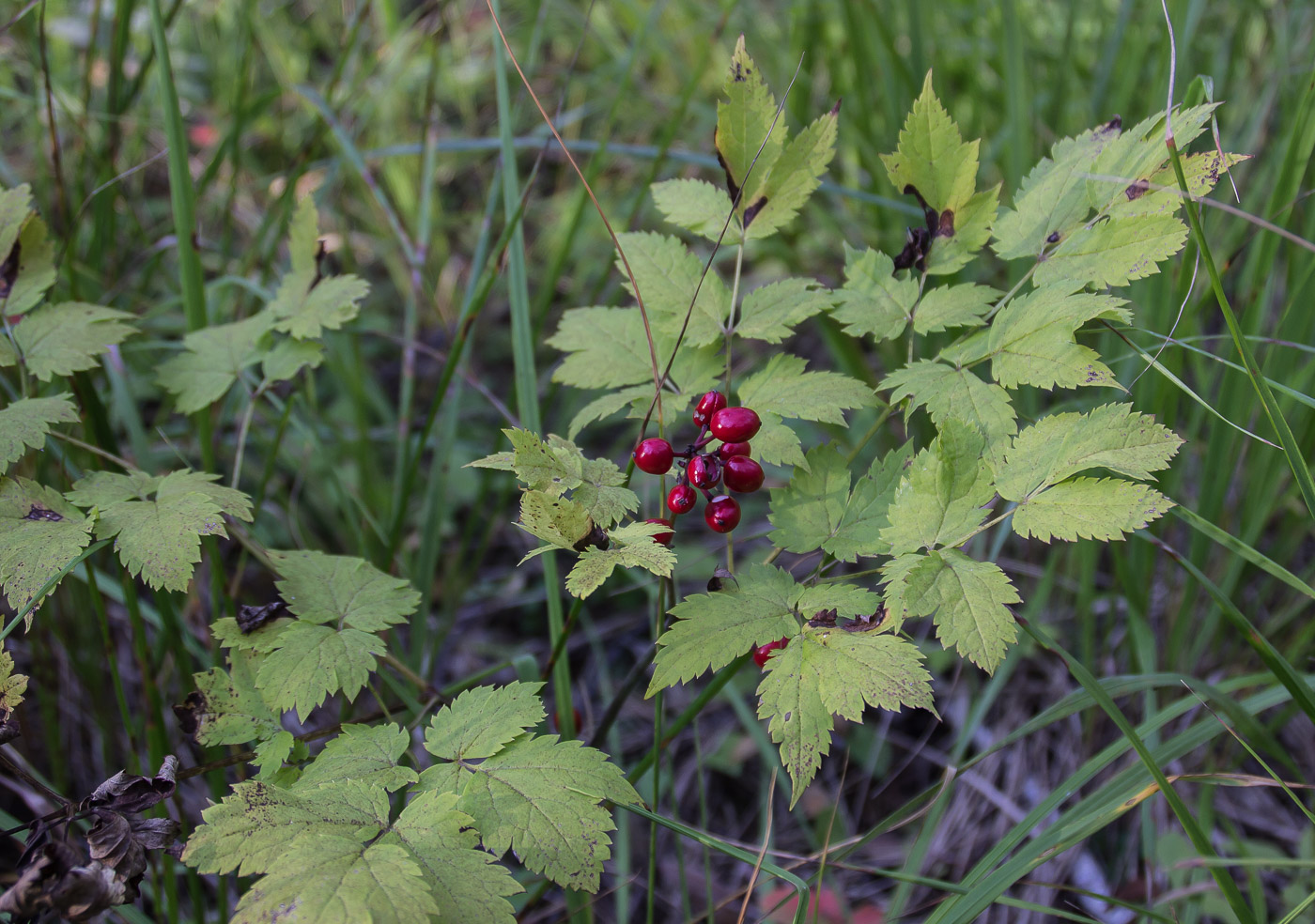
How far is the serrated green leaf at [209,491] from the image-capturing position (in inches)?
47.2

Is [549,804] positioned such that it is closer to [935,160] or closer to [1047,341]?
[1047,341]

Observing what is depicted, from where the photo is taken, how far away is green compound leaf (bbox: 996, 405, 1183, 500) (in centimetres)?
101

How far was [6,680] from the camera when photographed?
106cm

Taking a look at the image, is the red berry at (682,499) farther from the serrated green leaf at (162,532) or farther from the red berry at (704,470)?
the serrated green leaf at (162,532)

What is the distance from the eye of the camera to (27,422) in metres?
1.19

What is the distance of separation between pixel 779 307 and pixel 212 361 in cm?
104

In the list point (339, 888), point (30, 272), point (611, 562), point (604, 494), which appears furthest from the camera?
point (30, 272)

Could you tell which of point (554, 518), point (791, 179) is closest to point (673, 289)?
point (791, 179)

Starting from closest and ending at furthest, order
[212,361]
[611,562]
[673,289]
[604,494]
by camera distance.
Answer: [611,562] → [604,494] → [673,289] → [212,361]

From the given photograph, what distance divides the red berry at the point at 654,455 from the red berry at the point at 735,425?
2.9 inches

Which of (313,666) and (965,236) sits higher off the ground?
(965,236)

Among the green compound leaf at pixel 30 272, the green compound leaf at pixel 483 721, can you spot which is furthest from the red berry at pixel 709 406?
the green compound leaf at pixel 30 272

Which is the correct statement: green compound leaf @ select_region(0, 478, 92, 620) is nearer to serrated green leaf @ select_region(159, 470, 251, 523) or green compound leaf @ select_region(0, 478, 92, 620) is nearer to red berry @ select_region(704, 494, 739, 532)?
serrated green leaf @ select_region(159, 470, 251, 523)

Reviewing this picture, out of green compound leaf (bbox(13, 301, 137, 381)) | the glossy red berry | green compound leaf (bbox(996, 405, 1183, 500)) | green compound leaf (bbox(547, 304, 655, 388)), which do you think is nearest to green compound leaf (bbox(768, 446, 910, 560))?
the glossy red berry
